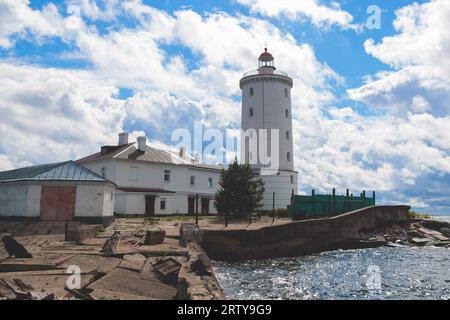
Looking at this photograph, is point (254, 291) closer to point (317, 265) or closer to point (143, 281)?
point (143, 281)

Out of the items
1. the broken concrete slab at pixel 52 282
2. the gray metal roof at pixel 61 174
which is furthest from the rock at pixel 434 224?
the broken concrete slab at pixel 52 282

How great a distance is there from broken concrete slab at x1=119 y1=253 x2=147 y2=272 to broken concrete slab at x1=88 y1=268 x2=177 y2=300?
501 mm

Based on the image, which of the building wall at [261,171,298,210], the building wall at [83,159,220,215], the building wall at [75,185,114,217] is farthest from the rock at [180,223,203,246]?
the building wall at [261,171,298,210]

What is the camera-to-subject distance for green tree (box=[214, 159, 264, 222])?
3638 centimetres

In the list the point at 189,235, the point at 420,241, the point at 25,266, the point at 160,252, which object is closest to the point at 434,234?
the point at 420,241

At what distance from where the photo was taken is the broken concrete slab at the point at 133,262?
15080 mm

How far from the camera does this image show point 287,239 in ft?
95.5

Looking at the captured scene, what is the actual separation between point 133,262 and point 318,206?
946 inches

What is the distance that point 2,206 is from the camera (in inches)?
1123

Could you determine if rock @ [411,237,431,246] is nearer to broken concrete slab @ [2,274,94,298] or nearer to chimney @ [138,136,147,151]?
chimney @ [138,136,147,151]

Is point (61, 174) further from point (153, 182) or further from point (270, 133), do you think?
point (270, 133)

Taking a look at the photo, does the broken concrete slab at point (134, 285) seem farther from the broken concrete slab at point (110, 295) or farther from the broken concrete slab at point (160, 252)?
the broken concrete slab at point (160, 252)
